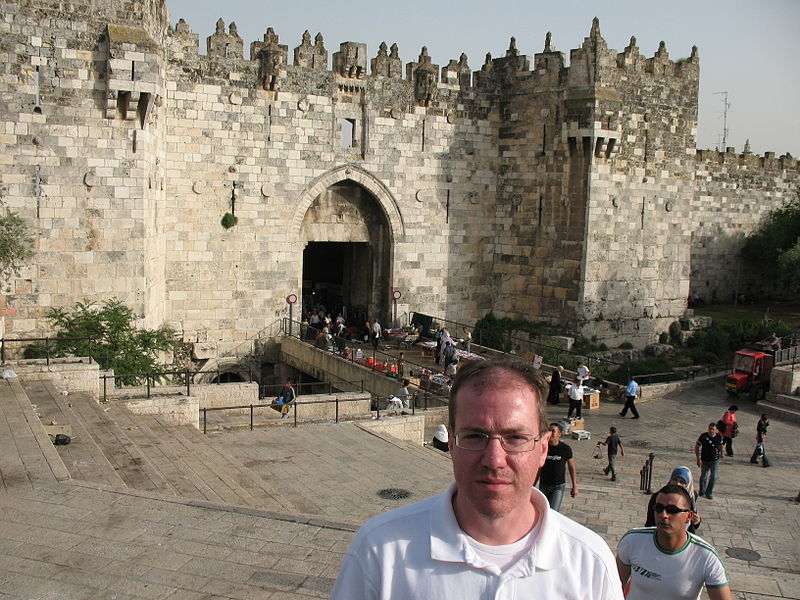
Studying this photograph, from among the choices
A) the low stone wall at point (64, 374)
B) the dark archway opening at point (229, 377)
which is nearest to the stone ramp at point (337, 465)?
the low stone wall at point (64, 374)

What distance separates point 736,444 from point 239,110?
13.5m

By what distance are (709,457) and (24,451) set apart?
885cm

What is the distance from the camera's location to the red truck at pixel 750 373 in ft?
67.1

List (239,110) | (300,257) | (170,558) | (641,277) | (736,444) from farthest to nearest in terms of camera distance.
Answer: (641,277) → (300,257) → (239,110) → (736,444) → (170,558)

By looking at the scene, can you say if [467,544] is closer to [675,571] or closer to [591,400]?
[675,571]

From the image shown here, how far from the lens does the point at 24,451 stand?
894cm

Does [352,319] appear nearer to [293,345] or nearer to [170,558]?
[293,345]

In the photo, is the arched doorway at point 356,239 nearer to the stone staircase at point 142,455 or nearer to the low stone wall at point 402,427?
the low stone wall at point 402,427

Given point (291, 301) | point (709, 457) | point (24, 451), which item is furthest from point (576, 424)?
point (24, 451)

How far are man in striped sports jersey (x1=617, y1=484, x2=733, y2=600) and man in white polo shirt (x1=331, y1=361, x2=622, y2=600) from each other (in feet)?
7.13

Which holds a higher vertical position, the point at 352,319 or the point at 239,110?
the point at 239,110

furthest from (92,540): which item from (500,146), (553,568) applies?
(500,146)

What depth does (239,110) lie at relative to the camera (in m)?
21.3

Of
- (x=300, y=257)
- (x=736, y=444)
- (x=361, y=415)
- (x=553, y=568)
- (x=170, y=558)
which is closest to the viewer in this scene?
(x=553, y=568)
